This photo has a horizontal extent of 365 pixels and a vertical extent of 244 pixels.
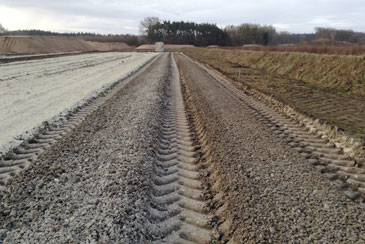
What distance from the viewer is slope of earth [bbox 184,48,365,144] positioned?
25.3 feet

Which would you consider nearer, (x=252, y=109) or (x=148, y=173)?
(x=148, y=173)

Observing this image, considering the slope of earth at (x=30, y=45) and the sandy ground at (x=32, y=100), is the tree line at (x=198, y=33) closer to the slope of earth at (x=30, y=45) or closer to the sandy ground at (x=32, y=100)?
the slope of earth at (x=30, y=45)

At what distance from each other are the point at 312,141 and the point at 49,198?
5616 mm

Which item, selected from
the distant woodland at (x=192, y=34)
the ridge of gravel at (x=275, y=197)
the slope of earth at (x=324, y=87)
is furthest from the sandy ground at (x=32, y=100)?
the distant woodland at (x=192, y=34)

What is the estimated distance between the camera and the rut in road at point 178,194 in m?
3.23

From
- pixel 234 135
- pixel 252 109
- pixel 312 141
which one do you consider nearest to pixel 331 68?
pixel 252 109

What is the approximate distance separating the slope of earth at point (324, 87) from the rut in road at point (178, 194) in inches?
156

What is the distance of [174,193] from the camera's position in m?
4.06

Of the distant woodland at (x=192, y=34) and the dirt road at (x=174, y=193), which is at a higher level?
the distant woodland at (x=192, y=34)

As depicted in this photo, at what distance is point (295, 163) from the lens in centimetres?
484

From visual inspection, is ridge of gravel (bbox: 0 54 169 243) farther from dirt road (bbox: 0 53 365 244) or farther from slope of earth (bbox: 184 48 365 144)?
slope of earth (bbox: 184 48 365 144)

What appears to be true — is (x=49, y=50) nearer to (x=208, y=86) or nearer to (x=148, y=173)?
(x=208, y=86)

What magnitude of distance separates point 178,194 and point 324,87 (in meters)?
11.7

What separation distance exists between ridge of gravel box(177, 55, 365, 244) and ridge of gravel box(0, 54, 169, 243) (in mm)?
1237
